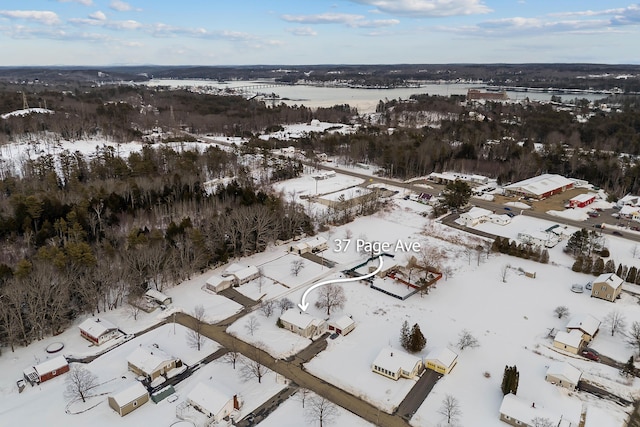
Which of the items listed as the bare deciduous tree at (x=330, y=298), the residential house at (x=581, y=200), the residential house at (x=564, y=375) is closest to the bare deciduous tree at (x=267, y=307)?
the bare deciduous tree at (x=330, y=298)

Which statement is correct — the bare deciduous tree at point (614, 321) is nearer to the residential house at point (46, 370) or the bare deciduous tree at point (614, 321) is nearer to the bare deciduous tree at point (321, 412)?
the bare deciduous tree at point (321, 412)

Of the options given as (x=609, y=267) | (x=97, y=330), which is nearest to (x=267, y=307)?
(x=97, y=330)

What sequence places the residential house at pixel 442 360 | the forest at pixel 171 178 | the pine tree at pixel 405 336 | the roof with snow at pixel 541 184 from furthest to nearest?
the roof with snow at pixel 541 184
the forest at pixel 171 178
the pine tree at pixel 405 336
the residential house at pixel 442 360

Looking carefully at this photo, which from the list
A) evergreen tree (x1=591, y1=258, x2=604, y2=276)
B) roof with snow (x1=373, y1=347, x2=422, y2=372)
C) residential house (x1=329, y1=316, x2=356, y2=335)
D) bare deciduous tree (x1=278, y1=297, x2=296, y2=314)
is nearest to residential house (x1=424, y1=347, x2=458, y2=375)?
roof with snow (x1=373, y1=347, x2=422, y2=372)

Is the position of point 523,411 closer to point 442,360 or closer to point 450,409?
point 450,409

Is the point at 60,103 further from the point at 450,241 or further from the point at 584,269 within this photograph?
the point at 584,269
